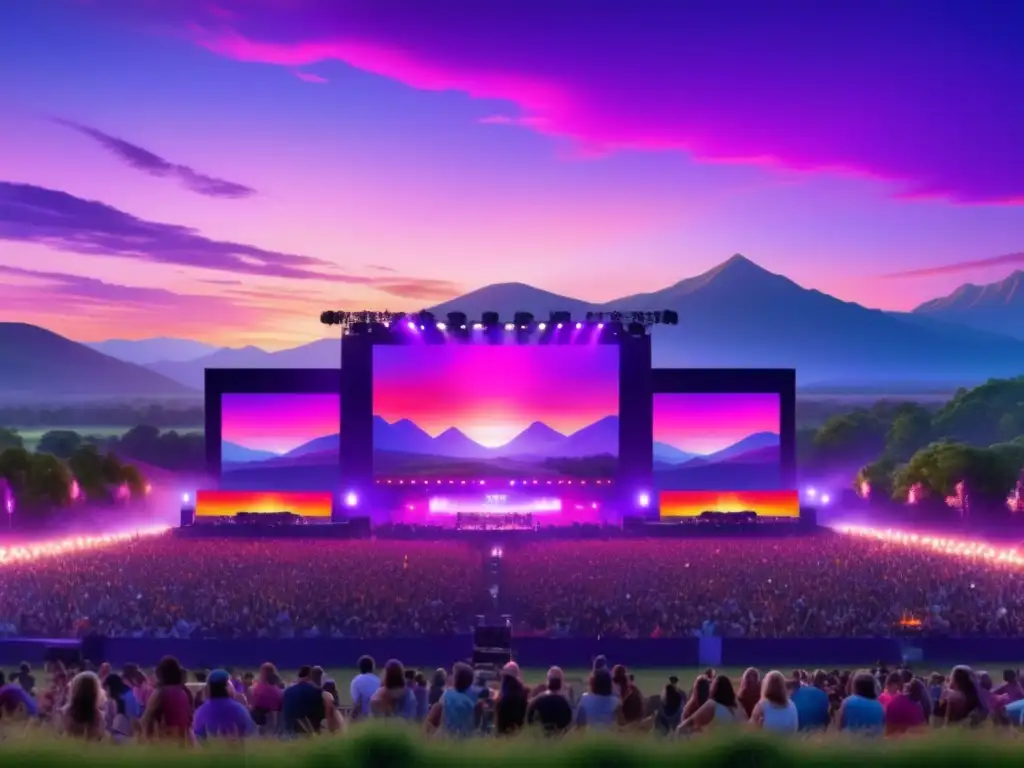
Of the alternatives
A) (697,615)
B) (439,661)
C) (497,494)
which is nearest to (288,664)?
(439,661)

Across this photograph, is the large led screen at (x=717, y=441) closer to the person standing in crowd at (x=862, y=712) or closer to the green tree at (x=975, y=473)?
the green tree at (x=975, y=473)

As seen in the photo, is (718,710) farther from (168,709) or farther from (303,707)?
(168,709)

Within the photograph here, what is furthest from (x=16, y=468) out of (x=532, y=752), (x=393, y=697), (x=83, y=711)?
(x=532, y=752)

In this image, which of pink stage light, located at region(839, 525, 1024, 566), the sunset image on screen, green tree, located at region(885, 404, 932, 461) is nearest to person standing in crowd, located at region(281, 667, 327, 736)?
pink stage light, located at region(839, 525, 1024, 566)

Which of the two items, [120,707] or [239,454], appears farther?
[239,454]

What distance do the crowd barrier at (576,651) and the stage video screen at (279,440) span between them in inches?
1304

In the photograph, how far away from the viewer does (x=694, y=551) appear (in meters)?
33.8

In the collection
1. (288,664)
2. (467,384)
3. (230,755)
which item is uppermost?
(467,384)

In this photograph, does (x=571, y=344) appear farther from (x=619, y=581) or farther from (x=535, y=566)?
(x=619, y=581)

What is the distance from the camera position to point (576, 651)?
19.8 metres

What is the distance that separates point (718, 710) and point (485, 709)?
6.58ft

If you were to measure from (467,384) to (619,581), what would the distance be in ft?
90.8

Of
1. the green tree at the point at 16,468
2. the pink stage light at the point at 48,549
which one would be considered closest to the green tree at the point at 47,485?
the green tree at the point at 16,468

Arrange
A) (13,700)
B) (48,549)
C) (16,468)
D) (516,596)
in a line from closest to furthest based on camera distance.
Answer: (13,700) < (516,596) < (48,549) < (16,468)
